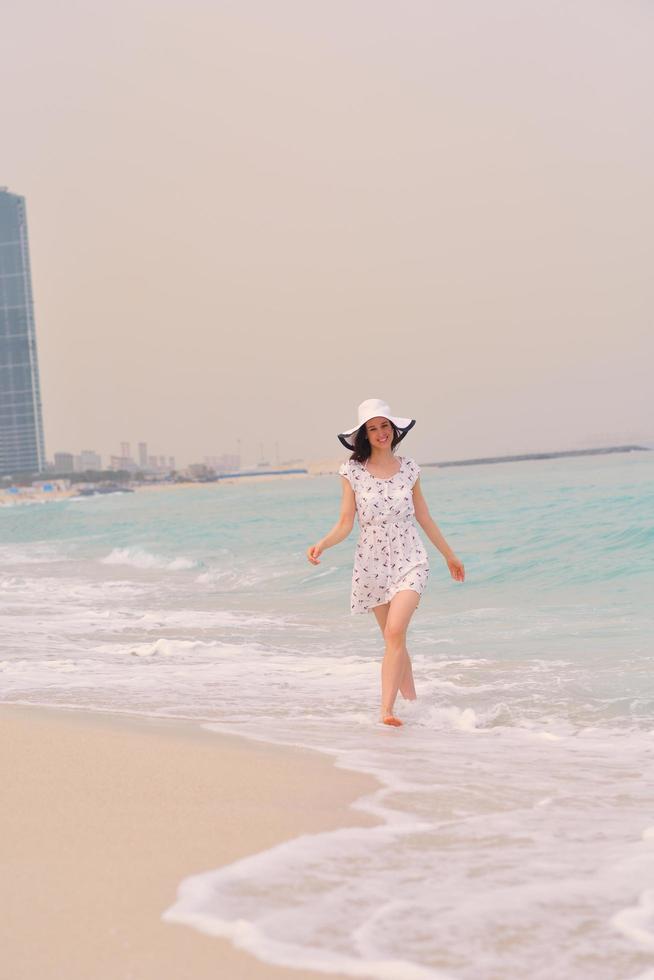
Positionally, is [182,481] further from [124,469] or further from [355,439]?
[355,439]

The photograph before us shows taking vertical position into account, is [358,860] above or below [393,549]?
below

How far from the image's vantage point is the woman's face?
5547mm

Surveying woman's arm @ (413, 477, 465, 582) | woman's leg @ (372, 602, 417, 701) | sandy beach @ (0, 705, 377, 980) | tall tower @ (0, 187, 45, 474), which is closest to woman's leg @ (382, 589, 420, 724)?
woman's leg @ (372, 602, 417, 701)

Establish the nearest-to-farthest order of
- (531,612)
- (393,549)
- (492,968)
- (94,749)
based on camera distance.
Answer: (492,968) < (94,749) < (393,549) < (531,612)

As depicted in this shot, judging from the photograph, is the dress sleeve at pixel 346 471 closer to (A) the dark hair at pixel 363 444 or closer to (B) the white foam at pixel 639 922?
(A) the dark hair at pixel 363 444

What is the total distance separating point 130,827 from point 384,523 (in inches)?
111

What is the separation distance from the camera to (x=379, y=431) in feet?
18.2

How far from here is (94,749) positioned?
412 cm

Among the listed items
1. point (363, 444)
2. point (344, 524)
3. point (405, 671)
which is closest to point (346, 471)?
point (363, 444)

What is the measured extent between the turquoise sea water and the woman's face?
1394 mm

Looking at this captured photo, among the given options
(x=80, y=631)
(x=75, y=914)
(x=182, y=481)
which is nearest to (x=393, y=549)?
(x=75, y=914)

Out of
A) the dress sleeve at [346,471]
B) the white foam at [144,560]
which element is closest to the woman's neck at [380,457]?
the dress sleeve at [346,471]

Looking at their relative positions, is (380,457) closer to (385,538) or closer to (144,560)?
(385,538)

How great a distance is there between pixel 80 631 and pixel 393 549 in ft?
15.8
